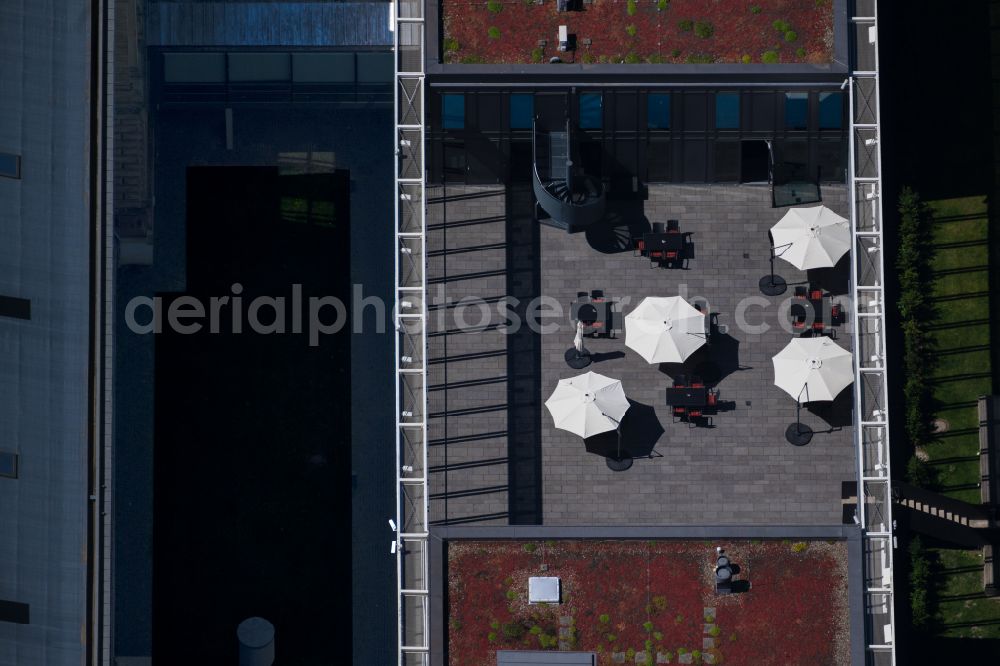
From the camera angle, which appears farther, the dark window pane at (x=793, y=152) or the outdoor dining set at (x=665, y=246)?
the dark window pane at (x=793, y=152)

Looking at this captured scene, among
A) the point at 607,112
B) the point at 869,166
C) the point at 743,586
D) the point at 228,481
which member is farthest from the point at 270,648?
the point at 869,166

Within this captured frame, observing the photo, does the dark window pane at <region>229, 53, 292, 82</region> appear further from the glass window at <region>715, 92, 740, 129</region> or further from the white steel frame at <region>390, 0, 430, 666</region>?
the glass window at <region>715, 92, 740, 129</region>

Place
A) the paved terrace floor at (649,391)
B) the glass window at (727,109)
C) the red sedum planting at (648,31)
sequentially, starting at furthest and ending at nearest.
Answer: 1. the glass window at (727,109)
2. the red sedum planting at (648,31)
3. the paved terrace floor at (649,391)

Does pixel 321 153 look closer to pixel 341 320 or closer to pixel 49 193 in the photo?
pixel 341 320

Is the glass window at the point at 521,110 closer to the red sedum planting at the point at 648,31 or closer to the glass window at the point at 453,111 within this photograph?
the red sedum planting at the point at 648,31

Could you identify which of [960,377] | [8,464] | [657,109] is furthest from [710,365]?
[8,464]

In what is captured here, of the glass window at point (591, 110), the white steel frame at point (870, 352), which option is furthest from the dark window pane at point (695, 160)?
the white steel frame at point (870, 352)
